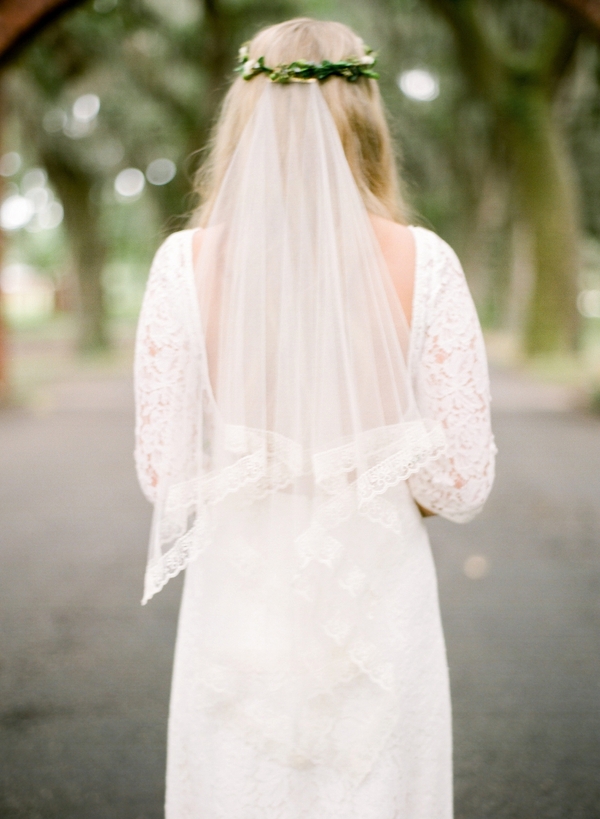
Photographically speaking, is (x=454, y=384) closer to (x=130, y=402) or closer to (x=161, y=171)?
(x=130, y=402)

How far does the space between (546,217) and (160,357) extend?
46.6ft

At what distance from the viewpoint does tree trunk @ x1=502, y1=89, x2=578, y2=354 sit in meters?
14.0

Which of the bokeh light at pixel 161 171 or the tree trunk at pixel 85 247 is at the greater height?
the bokeh light at pixel 161 171

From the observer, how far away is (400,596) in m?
1.81

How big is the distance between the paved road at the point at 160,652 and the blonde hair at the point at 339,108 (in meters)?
2.20

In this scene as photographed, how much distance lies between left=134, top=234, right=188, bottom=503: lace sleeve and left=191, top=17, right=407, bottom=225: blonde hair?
0.18 meters

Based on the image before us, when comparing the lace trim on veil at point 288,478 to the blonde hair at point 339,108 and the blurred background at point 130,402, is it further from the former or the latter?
the blurred background at point 130,402

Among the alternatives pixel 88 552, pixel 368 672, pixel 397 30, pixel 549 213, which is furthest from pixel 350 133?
pixel 397 30

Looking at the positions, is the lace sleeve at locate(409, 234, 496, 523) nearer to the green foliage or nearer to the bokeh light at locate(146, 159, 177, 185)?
the green foliage

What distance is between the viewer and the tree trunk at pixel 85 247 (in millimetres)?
18219

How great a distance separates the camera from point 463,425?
1722 mm

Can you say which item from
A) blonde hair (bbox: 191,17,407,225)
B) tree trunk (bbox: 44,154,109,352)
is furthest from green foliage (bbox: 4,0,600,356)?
blonde hair (bbox: 191,17,407,225)

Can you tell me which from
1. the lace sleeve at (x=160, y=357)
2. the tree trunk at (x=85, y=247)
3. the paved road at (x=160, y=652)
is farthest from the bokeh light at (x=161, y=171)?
the lace sleeve at (x=160, y=357)

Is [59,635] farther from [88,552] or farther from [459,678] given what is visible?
[459,678]
